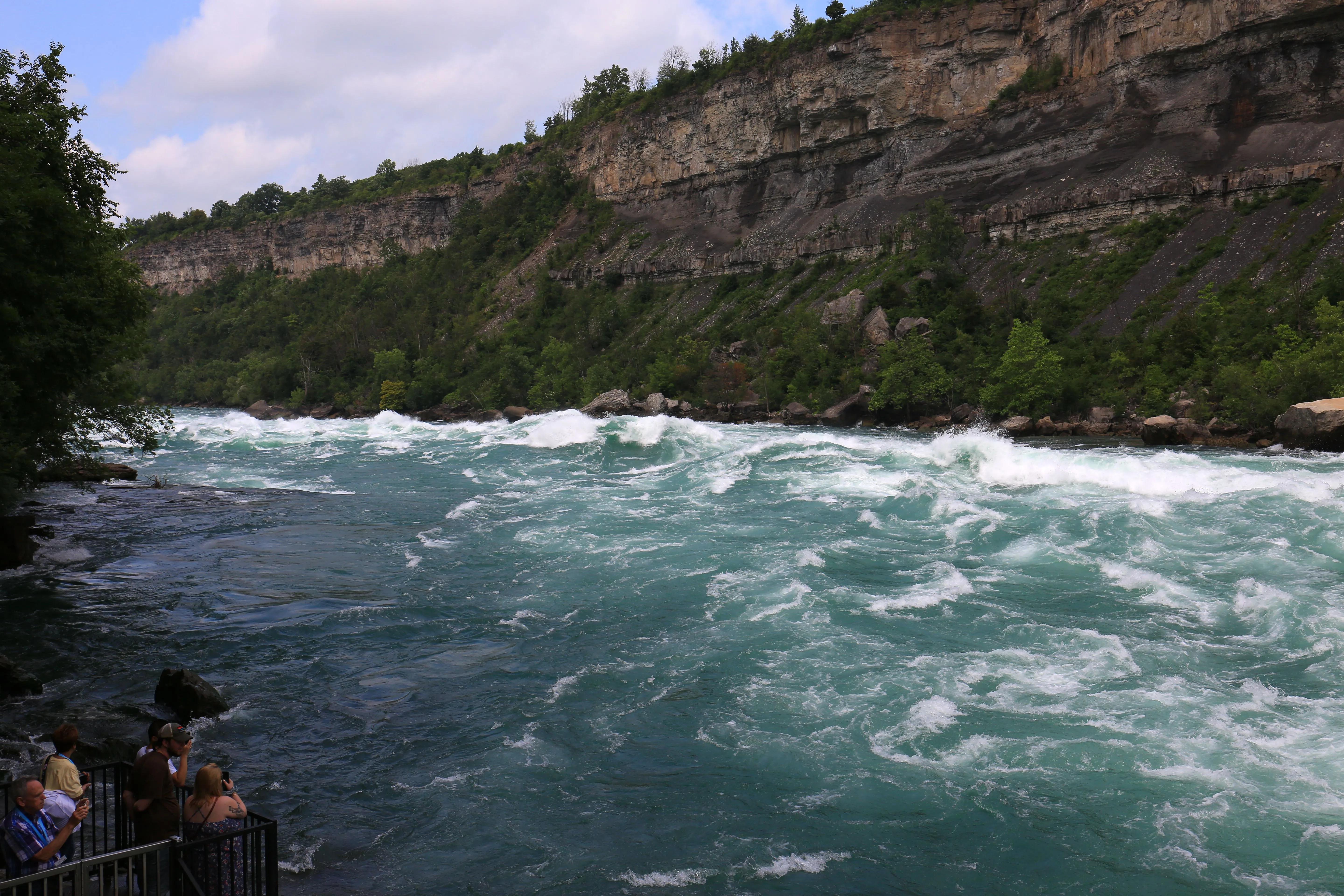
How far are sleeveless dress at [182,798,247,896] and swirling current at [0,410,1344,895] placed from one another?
3.78 ft

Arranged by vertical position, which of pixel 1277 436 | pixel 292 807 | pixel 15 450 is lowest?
pixel 1277 436

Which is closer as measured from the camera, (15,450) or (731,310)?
(15,450)

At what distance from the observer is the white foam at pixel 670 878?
28.5ft

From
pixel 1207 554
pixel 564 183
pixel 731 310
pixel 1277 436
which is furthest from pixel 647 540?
pixel 564 183

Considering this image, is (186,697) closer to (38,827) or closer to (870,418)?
(38,827)

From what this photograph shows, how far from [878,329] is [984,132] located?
78.8 feet

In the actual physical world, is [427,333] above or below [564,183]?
below

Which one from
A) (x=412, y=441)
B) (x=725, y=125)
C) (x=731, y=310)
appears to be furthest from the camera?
(x=725, y=125)

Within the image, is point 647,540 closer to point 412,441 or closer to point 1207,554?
point 1207,554

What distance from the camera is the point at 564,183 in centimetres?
11100

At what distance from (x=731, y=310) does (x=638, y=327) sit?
33.1 ft

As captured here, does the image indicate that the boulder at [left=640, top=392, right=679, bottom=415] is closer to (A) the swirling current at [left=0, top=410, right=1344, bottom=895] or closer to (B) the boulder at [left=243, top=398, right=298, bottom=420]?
(A) the swirling current at [left=0, top=410, right=1344, bottom=895]

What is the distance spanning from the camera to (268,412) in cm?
9331

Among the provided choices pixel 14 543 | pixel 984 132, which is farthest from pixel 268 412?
pixel 14 543
